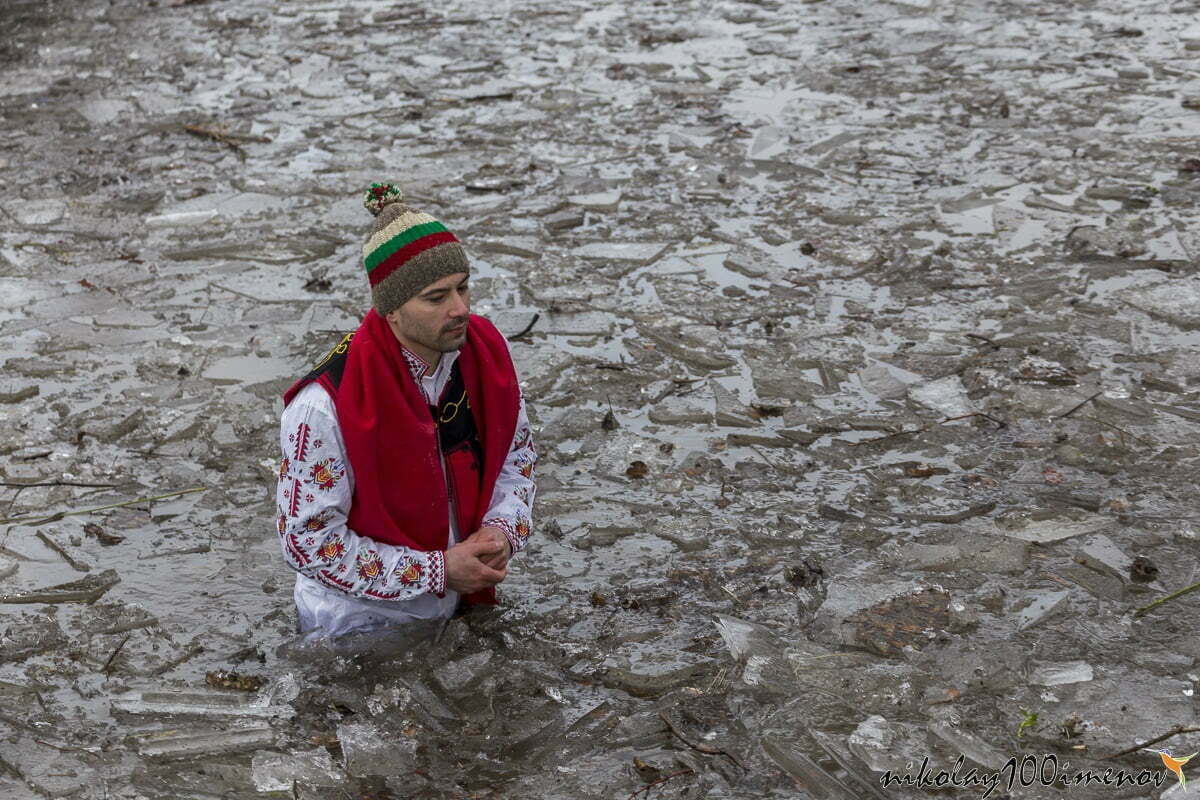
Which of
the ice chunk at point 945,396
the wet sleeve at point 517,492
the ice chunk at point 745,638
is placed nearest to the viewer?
the wet sleeve at point 517,492

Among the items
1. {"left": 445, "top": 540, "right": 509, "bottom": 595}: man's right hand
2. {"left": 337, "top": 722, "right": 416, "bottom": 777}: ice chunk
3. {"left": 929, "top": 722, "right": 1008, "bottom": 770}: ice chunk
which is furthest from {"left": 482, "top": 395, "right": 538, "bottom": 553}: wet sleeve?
{"left": 929, "top": 722, "right": 1008, "bottom": 770}: ice chunk

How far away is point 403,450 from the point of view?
13.1 feet

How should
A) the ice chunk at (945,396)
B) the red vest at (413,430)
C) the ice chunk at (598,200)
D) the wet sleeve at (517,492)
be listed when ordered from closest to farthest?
the red vest at (413,430) → the wet sleeve at (517,492) → the ice chunk at (945,396) → the ice chunk at (598,200)

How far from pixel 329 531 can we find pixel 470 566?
1.46 feet

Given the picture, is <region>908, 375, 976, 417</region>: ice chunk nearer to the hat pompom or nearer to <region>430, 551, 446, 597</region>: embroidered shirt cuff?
<region>430, 551, 446, 597</region>: embroidered shirt cuff

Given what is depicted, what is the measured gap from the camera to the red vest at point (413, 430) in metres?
3.89

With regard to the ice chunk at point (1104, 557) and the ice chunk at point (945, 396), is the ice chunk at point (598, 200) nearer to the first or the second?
the ice chunk at point (945, 396)

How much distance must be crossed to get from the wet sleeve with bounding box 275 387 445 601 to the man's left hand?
13 centimetres

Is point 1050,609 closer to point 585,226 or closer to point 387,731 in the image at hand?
point 387,731

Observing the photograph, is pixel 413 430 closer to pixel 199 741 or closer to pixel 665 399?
pixel 199 741

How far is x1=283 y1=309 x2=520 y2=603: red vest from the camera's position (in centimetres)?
389

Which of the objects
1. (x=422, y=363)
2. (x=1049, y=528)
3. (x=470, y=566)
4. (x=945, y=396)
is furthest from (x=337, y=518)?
(x=945, y=396)

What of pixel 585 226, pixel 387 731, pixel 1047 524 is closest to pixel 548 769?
pixel 387 731

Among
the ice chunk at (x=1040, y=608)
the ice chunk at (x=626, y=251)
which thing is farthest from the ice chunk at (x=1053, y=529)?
the ice chunk at (x=626, y=251)
